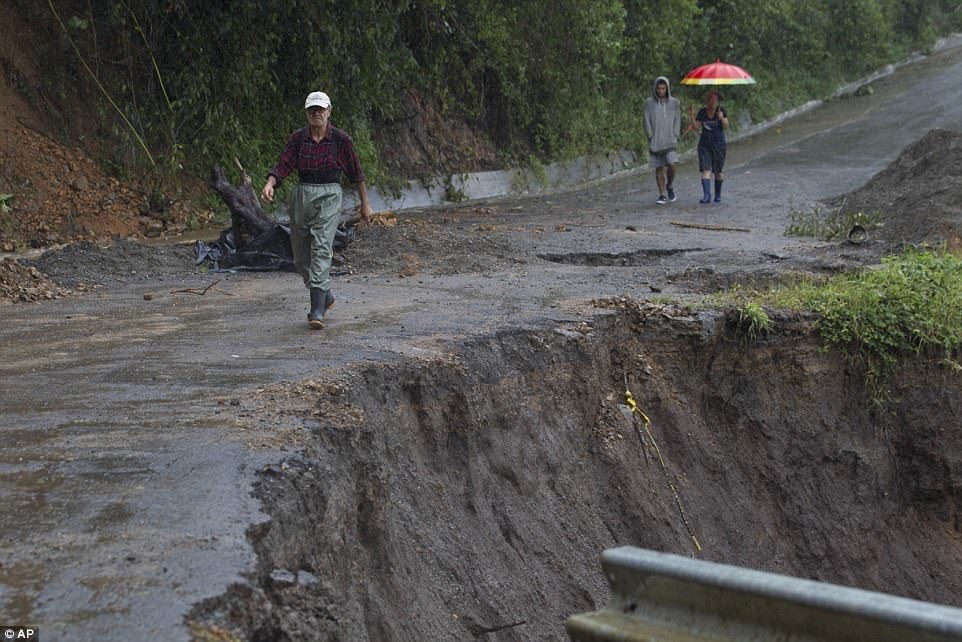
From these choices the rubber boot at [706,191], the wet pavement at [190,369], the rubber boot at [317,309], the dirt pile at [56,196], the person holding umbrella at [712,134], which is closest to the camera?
the wet pavement at [190,369]

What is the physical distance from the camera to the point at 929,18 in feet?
129

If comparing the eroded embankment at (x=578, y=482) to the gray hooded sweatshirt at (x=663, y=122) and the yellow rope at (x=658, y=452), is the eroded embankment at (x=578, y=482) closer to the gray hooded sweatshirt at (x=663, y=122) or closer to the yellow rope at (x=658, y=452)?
the yellow rope at (x=658, y=452)

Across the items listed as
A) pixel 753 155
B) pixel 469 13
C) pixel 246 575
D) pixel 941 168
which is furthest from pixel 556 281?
pixel 753 155

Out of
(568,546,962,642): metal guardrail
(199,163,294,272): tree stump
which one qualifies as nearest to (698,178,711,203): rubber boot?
(199,163,294,272): tree stump

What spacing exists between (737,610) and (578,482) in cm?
406

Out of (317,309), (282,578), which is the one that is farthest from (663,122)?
(282,578)

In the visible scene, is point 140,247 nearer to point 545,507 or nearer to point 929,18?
point 545,507

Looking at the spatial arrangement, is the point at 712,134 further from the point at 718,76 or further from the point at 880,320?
the point at 880,320

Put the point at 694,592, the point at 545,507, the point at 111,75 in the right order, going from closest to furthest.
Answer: the point at 694,592, the point at 545,507, the point at 111,75

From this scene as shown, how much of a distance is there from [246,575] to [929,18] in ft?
133

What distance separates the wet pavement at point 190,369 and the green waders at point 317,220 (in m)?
0.39

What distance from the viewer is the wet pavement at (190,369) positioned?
3711mm

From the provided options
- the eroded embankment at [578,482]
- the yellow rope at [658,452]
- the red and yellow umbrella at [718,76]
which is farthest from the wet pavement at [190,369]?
the red and yellow umbrella at [718,76]

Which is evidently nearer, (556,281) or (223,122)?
(556,281)
